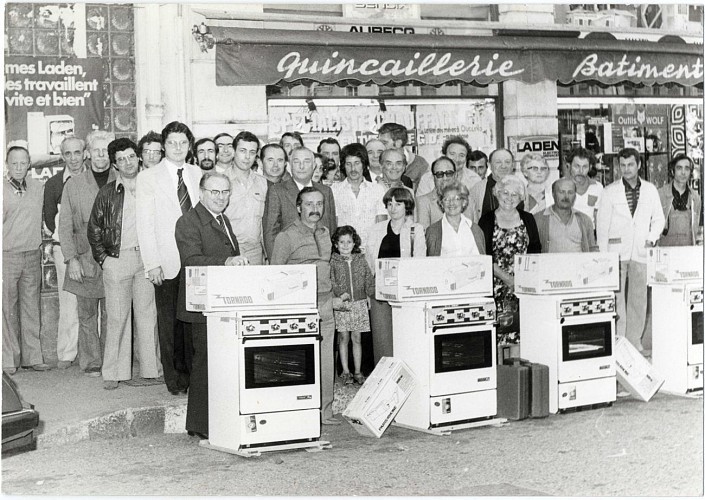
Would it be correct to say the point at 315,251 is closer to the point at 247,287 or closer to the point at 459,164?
the point at 247,287

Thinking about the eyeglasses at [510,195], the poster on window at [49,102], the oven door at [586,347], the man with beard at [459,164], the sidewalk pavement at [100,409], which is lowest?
the sidewalk pavement at [100,409]

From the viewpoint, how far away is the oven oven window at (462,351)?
793cm

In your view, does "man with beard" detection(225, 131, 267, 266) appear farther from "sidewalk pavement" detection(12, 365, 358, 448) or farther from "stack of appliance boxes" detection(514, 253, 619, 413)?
"stack of appliance boxes" detection(514, 253, 619, 413)

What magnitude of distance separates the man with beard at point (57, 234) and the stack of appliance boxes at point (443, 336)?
3.11 meters

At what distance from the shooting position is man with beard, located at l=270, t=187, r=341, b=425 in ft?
25.6

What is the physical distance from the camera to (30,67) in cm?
986

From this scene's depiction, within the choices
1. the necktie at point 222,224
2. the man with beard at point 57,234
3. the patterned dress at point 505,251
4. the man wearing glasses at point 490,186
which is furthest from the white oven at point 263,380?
the man wearing glasses at point 490,186

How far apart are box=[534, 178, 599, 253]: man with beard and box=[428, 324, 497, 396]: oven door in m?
1.47

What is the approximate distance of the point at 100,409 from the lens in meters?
7.86

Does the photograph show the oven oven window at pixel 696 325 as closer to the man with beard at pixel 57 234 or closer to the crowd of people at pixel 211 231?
the crowd of people at pixel 211 231

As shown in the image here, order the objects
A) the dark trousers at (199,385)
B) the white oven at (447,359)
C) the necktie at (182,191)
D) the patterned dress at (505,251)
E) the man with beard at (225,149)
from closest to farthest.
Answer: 1. the dark trousers at (199,385)
2. the white oven at (447,359)
3. the necktie at (182,191)
4. the patterned dress at (505,251)
5. the man with beard at (225,149)

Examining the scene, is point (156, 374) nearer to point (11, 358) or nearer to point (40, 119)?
point (11, 358)

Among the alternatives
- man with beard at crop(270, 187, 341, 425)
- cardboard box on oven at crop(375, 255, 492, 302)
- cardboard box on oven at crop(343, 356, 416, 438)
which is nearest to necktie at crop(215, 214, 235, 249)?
man with beard at crop(270, 187, 341, 425)

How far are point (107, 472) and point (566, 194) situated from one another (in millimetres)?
4621
